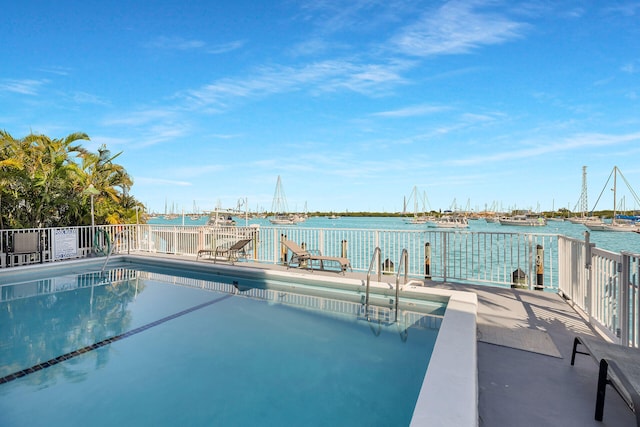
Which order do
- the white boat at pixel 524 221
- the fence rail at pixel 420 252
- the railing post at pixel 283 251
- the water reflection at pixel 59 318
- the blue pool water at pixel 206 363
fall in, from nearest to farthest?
the blue pool water at pixel 206 363 → the fence rail at pixel 420 252 → the water reflection at pixel 59 318 → the railing post at pixel 283 251 → the white boat at pixel 524 221

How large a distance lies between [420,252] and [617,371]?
506cm

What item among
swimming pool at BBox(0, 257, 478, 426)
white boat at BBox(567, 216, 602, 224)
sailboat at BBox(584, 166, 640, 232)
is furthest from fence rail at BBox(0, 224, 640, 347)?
white boat at BBox(567, 216, 602, 224)

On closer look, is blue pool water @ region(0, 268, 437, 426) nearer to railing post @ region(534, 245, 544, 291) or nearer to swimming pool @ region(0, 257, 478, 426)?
swimming pool @ region(0, 257, 478, 426)

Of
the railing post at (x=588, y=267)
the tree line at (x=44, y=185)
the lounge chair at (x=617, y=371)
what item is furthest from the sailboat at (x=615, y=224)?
the tree line at (x=44, y=185)

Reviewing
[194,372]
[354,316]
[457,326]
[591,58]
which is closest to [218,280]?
[354,316]

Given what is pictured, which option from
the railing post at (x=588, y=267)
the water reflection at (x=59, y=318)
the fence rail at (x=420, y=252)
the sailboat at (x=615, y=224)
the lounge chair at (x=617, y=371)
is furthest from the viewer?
the sailboat at (x=615, y=224)

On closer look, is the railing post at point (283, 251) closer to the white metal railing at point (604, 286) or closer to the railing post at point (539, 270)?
the railing post at point (539, 270)

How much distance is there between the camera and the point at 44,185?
9.97 metres

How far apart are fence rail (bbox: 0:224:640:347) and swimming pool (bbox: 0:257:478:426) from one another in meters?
1.55

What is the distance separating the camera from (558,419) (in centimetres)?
215

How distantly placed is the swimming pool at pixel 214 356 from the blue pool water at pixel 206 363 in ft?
0.05

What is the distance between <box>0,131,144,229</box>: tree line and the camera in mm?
9633

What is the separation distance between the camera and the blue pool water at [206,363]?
280 cm

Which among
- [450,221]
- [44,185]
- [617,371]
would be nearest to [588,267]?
[617,371]
